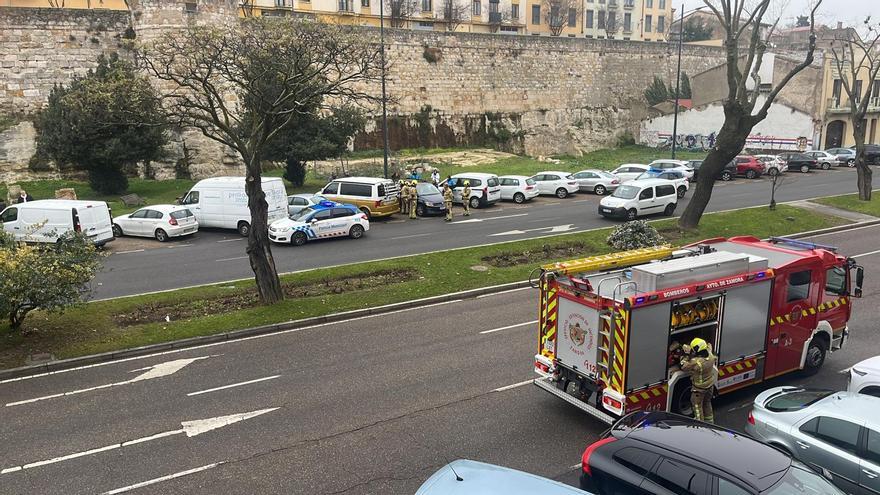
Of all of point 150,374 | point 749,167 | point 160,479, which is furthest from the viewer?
point 749,167

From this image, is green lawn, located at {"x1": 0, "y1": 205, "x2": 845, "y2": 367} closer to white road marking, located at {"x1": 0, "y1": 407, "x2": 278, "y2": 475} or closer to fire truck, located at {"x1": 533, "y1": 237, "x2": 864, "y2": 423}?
white road marking, located at {"x1": 0, "y1": 407, "x2": 278, "y2": 475}

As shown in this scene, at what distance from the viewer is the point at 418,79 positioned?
48.5m

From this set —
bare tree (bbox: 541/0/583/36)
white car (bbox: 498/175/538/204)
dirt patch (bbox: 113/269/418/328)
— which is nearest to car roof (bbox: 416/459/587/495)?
dirt patch (bbox: 113/269/418/328)

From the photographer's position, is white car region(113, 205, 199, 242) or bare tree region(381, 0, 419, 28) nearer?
white car region(113, 205, 199, 242)

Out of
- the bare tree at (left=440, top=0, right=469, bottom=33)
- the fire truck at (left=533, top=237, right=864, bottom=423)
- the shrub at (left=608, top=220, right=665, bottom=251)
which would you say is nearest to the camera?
the fire truck at (left=533, top=237, right=864, bottom=423)

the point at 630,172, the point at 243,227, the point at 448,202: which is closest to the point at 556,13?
the point at 630,172

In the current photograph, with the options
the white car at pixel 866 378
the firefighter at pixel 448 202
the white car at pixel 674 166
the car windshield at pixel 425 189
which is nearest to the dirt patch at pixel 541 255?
the firefighter at pixel 448 202

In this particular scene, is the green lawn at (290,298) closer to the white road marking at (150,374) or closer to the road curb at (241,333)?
the road curb at (241,333)

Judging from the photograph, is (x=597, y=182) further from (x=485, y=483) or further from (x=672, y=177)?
(x=485, y=483)

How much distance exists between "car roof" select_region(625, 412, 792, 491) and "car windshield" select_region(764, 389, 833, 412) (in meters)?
1.71

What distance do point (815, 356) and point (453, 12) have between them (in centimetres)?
6588

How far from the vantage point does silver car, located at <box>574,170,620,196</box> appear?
3562 cm

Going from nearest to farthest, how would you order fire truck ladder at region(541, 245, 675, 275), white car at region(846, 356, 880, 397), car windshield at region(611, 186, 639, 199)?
1. white car at region(846, 356, 880, 397)
2. fire truck ladder at region(541, 245, 675, 275)
3. car windshield at region(611, 186, 639, 199)

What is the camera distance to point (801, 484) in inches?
249
